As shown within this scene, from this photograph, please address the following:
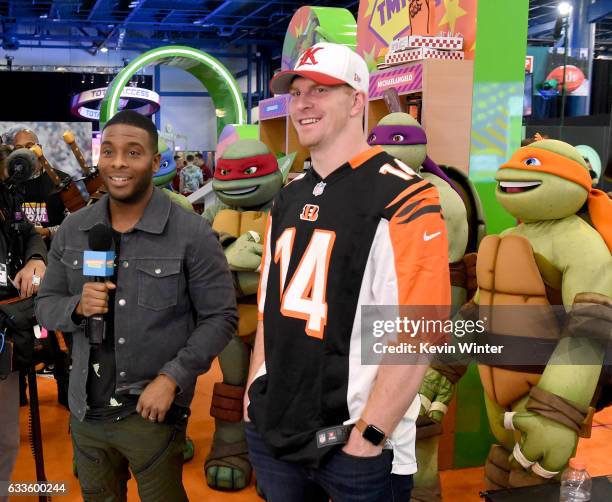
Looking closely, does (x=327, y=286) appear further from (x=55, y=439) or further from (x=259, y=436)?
(x=55, y=439)

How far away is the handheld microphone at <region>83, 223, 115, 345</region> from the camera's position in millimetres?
1957

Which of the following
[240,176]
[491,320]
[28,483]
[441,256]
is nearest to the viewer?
[441,256]

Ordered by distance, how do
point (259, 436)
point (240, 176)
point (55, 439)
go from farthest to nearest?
point (55, 439)
point (240, 176)
point (259, 436)

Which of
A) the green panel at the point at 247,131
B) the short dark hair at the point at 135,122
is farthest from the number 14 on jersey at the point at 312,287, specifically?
the green panel at the point at 247,131

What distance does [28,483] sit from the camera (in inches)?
131

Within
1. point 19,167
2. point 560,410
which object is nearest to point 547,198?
point 560,410

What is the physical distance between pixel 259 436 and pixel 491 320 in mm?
1391

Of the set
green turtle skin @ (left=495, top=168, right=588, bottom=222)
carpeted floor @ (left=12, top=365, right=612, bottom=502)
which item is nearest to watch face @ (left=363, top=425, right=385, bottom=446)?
green turtle skin @ (left=495, top=168, right=588, bottom=222)

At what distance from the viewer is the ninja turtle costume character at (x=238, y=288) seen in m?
3.53

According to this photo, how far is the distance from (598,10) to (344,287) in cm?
1042

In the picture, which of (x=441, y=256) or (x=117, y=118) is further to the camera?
(x=117, y=118)

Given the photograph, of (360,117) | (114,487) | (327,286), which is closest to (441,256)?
(327,286)

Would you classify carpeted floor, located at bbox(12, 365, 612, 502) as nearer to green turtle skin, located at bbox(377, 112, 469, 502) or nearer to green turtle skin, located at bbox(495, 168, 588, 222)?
green turtle skin, located at bbox(377, 112, 469, 502)

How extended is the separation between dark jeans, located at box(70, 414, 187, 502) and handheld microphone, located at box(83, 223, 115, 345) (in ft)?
0.95
